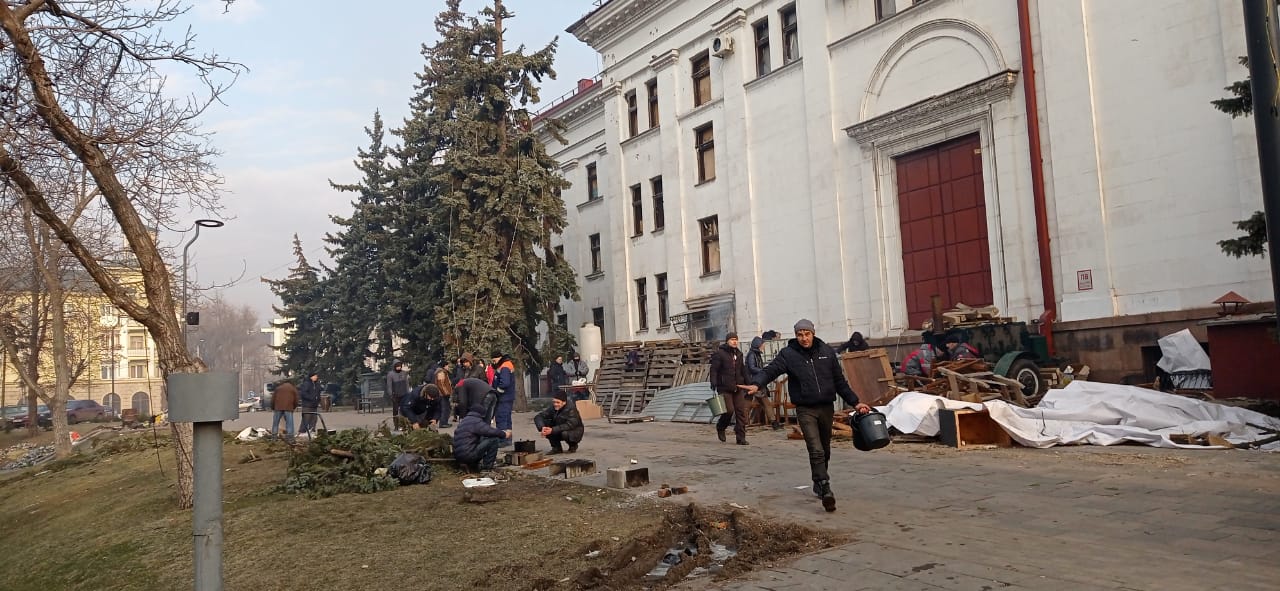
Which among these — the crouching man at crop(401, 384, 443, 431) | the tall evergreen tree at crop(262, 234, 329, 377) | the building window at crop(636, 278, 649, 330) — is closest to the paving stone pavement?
the crouching man at crop(401, 384, 443, 431)

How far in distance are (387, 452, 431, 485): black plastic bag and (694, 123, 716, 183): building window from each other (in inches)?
749

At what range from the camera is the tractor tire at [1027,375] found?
54.4 ft

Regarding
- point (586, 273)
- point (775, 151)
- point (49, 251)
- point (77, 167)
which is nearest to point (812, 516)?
point (77, 167)

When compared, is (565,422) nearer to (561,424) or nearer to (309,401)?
(561,424)

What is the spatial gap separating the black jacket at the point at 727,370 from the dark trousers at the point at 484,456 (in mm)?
Result: 4072

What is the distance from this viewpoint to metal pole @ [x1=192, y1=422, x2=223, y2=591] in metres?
4.08

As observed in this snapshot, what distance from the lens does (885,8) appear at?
22781 mm

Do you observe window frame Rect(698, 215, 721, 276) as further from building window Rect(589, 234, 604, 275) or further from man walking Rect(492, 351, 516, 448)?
man walking Rect(492, 351, 516, 448)

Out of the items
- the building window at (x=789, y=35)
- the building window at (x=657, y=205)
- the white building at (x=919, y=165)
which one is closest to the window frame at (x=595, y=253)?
the white building at (x=919, y=165)

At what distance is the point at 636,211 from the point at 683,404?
1311 centimetres

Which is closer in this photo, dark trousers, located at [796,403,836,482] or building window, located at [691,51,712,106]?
dark trousers, located at [796,403,836,482]

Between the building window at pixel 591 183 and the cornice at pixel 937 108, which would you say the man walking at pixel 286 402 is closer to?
the cornice at pixel 937 108

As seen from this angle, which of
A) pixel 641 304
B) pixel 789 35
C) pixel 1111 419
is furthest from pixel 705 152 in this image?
pixel 1111 419

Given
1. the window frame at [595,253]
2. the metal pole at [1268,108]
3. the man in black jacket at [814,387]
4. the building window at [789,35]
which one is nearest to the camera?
the metal pole at [1268,108]
